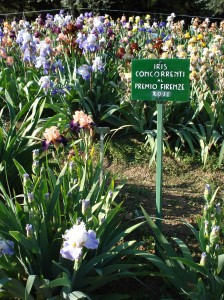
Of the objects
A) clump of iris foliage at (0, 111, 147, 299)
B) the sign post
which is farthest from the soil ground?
the sign post

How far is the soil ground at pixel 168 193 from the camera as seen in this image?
2312mm

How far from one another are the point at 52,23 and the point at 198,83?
11.5ft

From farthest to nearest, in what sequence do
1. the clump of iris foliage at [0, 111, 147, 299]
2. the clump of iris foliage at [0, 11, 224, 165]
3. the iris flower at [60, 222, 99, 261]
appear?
the clump of iris foliage at [0, 11, 224, 165]
the clump of iris foliage at [0, 111, 147, 299]
the iris flower at [60, 222, 99, 261]

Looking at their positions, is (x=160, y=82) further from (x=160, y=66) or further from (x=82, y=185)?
(x=82, y=185)

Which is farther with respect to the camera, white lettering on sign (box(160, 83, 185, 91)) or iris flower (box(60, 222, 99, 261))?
white lettering on sign (box(160, 83, 185, 91))

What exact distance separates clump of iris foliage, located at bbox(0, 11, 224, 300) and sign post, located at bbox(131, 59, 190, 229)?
0.34 meters

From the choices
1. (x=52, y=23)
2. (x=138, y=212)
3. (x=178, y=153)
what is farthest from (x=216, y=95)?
(x=52, y=23)

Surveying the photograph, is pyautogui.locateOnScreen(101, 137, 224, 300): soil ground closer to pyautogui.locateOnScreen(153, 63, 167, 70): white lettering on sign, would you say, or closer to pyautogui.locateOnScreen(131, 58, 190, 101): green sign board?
pyautogui.locateOnScreen(131, 58, 190, 101): green sign board

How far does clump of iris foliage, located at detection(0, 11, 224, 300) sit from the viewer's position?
1.97m

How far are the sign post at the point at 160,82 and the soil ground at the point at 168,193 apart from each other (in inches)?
15.5

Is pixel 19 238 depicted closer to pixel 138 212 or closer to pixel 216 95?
pixel 138 212

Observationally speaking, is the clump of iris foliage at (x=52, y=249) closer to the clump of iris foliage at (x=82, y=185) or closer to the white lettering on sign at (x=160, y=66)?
the clump of iris foliage at (x=82, y=185)

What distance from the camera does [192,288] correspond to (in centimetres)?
201

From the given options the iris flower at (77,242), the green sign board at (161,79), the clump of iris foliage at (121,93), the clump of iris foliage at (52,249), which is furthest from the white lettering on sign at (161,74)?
the clump of iris foliage at (121,93)
